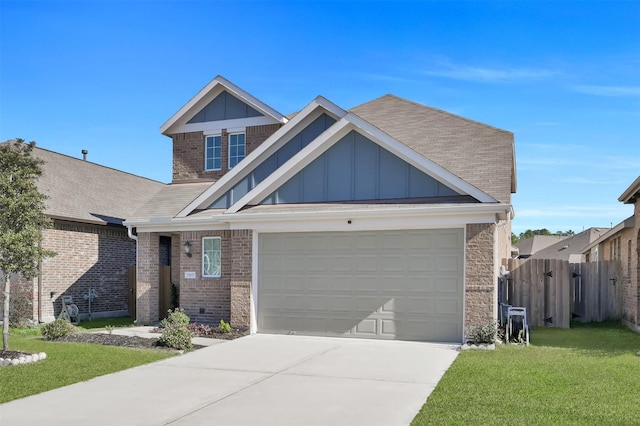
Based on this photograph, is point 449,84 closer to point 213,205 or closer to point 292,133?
point 292,133

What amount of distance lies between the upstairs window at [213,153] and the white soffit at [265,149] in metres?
2.96

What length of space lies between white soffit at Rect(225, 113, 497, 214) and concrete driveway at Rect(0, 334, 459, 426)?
11.5 ft

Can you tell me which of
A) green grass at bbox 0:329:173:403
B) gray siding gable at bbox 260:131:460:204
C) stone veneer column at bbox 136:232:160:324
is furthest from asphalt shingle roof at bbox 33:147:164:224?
gray siding gable at bbox 260:131:460:204

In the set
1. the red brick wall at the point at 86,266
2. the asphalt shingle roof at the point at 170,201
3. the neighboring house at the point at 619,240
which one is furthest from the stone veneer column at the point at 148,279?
the neighboring house at the point at 619,240

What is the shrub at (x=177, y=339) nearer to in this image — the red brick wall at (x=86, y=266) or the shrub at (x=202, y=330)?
the shrub at (x=202, y=330)

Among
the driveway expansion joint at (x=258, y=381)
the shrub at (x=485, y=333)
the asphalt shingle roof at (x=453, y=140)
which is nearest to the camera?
the driveway expansion joint at (x=258, y=381)

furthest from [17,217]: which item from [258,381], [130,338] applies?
[258,381]

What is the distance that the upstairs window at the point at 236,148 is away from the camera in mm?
17438

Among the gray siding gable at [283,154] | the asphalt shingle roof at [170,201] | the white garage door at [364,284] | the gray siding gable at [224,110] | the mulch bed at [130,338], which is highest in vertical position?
the gray siding gable at [224,110]

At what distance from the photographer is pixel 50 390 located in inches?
318

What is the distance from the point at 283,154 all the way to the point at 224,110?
13.6 feet

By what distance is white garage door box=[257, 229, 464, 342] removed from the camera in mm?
12180

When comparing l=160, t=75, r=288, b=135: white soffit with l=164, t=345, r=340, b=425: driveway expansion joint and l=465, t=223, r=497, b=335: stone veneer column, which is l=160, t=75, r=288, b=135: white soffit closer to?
l=465, t=223, r=497, b=335: stone veneer column

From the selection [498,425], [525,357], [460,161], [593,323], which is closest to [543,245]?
[593,323]
